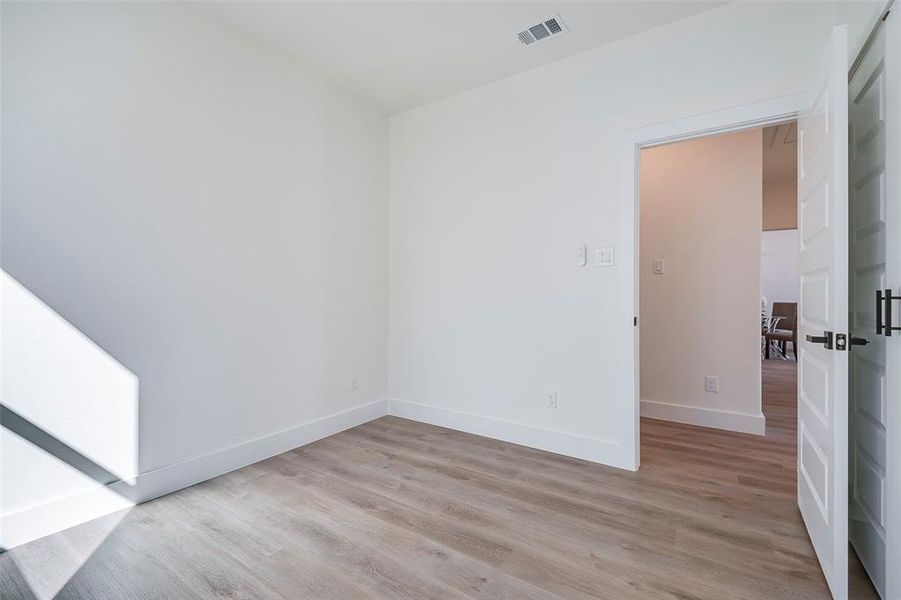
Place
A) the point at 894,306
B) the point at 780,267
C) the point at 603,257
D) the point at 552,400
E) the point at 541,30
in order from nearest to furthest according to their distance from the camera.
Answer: the point at 894,306 < the point at 541,30 < the point at 603,257 < the point at 552,400 < the point at 780,267

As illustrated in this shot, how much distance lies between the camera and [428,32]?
8.41 ft

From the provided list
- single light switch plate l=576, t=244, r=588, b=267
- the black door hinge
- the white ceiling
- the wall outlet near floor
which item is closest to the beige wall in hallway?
the white ceiling

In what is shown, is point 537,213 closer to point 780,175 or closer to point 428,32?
point 428,32

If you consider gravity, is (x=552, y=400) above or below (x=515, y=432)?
above

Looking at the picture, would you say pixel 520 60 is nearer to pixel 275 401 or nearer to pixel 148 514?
pixel 275 401

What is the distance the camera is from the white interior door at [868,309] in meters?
1.46

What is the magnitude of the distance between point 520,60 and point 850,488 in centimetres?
299

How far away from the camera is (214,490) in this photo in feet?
7.54

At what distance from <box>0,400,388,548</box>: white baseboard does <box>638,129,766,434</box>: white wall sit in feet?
9.45

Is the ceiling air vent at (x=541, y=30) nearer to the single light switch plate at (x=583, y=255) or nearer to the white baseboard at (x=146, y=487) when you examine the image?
the single light switch plate at (x=583, y=255)

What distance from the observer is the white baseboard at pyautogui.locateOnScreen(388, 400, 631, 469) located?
2.68 metres

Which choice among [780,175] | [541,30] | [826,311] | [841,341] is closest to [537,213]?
[541,30]

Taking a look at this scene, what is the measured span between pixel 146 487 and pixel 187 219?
1.46 m

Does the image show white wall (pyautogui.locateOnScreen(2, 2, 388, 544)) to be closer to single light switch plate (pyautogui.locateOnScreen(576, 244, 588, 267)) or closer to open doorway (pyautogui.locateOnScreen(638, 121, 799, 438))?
single light switch plate (pyautogui.locateOnScreen(576, 244, 588, 267))
